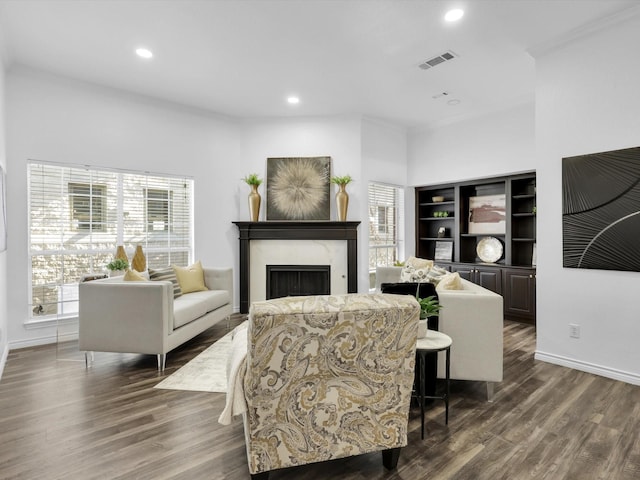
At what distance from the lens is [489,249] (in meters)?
5.62

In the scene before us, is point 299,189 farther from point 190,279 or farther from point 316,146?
point 190,279

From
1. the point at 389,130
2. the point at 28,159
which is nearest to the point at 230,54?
the point at 28,159

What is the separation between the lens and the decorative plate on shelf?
18.1 ft

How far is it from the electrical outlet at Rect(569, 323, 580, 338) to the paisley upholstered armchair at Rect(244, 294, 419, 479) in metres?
2.52

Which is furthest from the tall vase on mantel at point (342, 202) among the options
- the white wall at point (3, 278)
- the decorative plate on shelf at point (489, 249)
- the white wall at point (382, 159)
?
the white wall at point (3, 278)

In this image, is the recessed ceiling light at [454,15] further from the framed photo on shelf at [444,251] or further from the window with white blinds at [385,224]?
the framed photo on shelf at [444,251]

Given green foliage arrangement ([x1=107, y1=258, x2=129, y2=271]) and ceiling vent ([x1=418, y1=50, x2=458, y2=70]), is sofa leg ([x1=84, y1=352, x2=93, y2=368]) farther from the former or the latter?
ceiling vent ([x1=418, y1=50, x2=458, y2=70])

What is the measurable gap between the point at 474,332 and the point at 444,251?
3652 mm

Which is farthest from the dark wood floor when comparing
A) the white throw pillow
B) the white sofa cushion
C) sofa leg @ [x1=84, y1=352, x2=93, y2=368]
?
the white throw pillow

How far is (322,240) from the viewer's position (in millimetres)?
5508

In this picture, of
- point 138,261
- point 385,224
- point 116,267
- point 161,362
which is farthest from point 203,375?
point 385,224

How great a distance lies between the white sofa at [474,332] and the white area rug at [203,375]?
187 cm

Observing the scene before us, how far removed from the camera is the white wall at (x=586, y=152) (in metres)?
3.02

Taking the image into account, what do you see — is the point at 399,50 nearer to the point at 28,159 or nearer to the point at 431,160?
the point at 431,160
